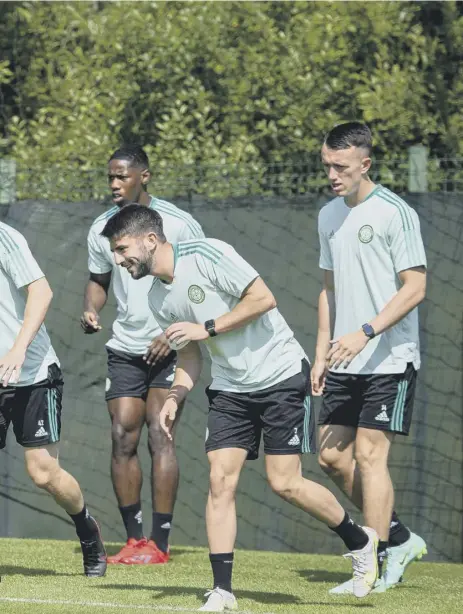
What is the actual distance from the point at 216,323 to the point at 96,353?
3.14 metres

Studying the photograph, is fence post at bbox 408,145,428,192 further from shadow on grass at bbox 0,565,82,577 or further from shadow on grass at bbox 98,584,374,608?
shadow on grass at bbox 0,565,82,577

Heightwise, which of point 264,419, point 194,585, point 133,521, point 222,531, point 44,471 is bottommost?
point 133,521

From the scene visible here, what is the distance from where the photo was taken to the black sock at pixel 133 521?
8.05 meters

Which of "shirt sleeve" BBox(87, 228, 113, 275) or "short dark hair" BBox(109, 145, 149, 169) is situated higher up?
"short dark hair" BBox(109, 145, 149, 169)

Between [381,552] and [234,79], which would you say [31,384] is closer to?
[381,552]

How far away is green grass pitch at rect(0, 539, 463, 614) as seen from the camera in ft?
20.0

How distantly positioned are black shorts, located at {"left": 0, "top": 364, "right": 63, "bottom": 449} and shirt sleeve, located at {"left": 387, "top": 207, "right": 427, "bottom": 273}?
1.82 meters

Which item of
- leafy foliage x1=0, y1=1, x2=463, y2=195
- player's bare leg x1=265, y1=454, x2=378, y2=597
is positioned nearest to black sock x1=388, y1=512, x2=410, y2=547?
player's bare leg x1=265, y1=454, x2=378, y2=597

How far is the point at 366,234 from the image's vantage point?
681 centimetres

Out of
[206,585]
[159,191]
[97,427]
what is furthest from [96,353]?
[206,585]

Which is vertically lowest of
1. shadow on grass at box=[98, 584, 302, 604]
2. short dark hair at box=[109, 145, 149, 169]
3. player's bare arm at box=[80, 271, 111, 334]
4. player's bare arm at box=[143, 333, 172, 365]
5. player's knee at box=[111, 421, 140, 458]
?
shadow on grass at box=[98, 584, 302, 604]

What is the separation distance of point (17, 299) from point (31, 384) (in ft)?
1.41

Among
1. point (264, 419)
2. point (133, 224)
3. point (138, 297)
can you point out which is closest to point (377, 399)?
point (264, 419)

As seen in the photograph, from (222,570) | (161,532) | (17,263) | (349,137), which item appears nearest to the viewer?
(222,570)
